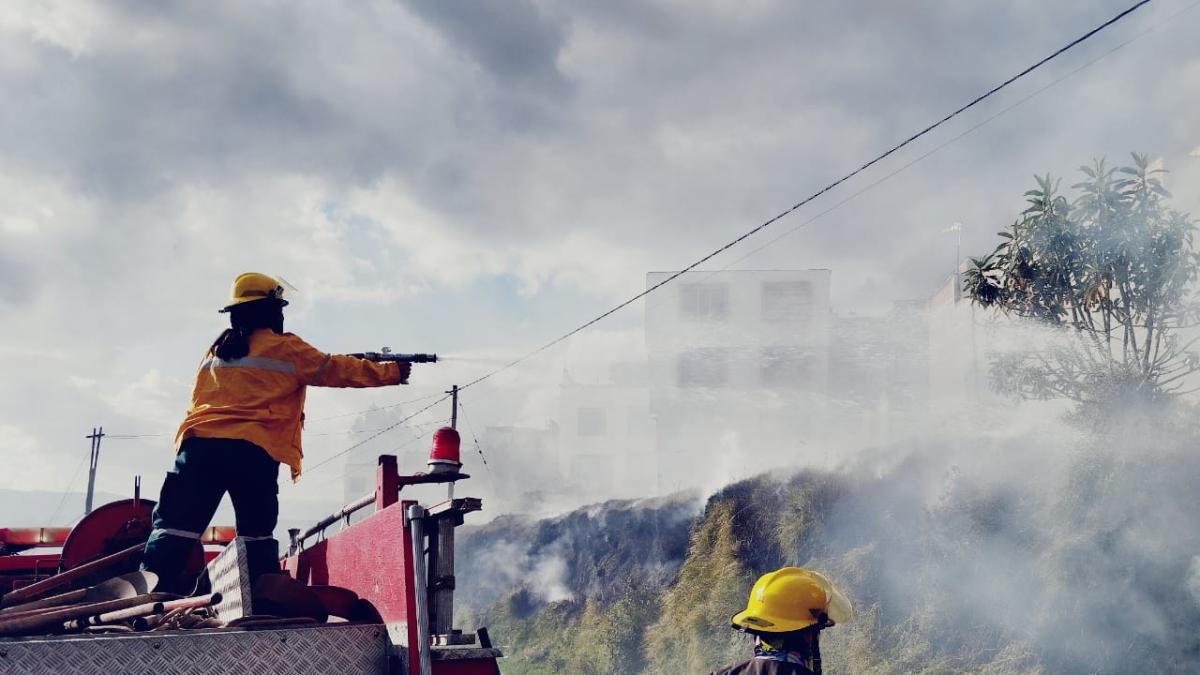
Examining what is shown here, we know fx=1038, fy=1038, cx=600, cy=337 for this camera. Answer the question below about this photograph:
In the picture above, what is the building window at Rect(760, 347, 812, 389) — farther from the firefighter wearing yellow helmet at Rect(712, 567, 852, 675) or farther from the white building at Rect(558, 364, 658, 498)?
the firefighter wearing yellow helmet at Rect(712, 567, 852, 675)

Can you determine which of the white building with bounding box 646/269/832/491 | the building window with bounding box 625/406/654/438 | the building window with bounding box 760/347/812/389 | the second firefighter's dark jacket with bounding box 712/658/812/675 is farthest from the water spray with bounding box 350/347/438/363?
the building window with bounding box 625/406/654/438

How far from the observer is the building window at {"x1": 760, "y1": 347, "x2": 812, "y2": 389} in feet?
147

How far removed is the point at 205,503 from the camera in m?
4.49

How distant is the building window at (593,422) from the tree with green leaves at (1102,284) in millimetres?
53619

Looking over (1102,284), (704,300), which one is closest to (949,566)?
(1102,284)

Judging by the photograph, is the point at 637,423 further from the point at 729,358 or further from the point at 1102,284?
the point at 1102,284

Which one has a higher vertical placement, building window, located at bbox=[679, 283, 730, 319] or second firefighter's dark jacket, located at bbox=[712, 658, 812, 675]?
building window, located at bbox=[679, 283, 730, 319]

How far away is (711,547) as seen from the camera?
76.1ft

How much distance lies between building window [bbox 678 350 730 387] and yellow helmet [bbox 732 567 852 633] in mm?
41314

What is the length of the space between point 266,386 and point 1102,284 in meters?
13.7

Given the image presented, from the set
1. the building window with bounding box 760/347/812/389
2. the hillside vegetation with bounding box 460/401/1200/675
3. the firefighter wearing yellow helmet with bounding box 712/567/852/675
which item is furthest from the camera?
the building window with bounding box 760/347/812/389

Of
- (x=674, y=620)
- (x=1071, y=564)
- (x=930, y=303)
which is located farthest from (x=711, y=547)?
(x=930, y=303)

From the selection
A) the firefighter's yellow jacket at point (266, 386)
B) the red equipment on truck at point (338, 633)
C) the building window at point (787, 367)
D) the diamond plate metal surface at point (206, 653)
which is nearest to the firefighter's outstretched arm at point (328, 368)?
the firefighter's yellow jacket at point (266, 386)

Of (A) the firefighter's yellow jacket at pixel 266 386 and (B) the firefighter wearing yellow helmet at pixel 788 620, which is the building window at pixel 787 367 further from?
(B) the firefighter wearing yellow helmet at pixel 788 620
